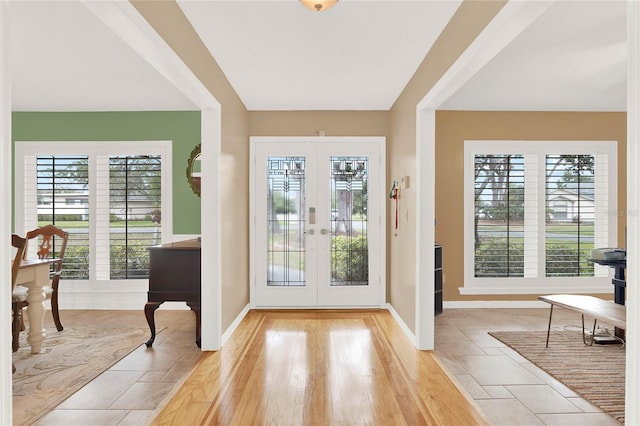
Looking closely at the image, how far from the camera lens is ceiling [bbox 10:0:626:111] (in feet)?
9.63

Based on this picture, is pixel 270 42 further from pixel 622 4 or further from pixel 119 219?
pixel 119 219

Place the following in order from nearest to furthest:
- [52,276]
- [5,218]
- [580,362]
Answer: [5,218] < [580,362] < [52,276]

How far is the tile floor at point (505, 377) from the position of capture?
2635 millimetres

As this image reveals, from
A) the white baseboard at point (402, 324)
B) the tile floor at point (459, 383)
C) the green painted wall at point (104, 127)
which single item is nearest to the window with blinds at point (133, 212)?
the green painted wall at point (104, 127)

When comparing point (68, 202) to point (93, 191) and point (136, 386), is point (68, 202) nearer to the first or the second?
point (93, 191)

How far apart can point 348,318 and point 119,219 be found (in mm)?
3157

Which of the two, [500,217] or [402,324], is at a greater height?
[500,217]

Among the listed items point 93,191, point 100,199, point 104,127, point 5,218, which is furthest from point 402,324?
point 104,127

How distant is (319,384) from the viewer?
3.09 meters

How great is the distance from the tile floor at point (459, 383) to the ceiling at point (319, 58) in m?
2.60

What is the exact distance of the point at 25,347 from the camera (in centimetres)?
398

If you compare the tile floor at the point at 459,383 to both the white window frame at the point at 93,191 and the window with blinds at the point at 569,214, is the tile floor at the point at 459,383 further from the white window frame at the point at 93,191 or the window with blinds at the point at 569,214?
the white window frame at the point at 93,191

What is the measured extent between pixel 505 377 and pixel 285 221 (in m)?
3.13

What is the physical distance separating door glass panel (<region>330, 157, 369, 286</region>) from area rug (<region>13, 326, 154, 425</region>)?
2.41 m
